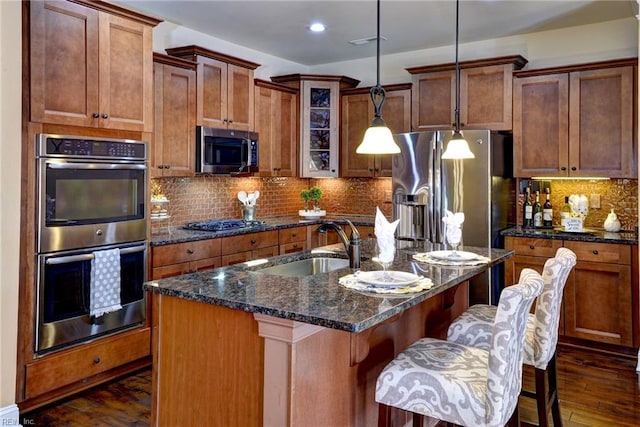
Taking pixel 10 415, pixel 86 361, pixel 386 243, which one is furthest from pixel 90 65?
pixel 386 243

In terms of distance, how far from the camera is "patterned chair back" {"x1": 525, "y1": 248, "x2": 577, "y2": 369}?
2236mm

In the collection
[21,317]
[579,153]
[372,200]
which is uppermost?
[579,153]

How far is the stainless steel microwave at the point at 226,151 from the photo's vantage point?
4215 millimetres

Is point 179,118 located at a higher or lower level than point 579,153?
higher

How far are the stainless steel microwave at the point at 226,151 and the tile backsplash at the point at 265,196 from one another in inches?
13.3

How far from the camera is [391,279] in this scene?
2.00 meters

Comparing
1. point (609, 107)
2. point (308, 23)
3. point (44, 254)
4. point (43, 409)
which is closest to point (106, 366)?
point (43, 409)

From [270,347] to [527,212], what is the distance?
3.58 metres

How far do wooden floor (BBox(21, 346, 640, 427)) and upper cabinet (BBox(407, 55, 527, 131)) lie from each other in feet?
7.08

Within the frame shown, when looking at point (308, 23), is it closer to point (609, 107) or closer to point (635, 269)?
point (609, 107)

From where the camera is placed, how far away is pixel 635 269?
12.0 ft

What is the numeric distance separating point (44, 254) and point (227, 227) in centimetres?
169

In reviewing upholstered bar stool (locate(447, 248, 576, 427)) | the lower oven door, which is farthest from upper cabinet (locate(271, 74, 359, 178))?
upholstered bar stool (locate(447, 248, 576, 427))

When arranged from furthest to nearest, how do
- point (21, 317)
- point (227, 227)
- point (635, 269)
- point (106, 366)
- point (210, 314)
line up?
1. point (227, 227)
2. point (635, 269)
3. point (106, 366)
4. point (21, 317)
5. point (210, 314)
